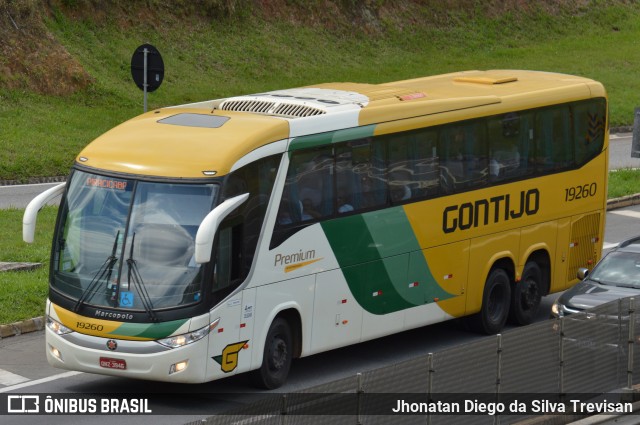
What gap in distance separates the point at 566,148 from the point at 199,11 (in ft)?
81.5

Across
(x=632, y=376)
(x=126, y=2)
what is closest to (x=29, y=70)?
(x=126, y=2)

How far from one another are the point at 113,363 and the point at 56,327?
0.97 metres

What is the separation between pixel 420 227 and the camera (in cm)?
1778

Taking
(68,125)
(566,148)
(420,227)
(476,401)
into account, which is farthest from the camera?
(68,125)

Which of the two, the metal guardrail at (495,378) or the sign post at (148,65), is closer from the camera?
the metal guardrail at (495,378)

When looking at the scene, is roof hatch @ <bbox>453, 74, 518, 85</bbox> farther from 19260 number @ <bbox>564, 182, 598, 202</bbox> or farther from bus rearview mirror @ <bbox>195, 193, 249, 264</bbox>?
bus rearview mirror @ <bbox>195, 193, 249, 264</bbox>

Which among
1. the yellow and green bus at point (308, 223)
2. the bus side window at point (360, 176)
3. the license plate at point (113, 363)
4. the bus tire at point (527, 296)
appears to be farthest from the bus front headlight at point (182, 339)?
the bus tire at point (527, 296)

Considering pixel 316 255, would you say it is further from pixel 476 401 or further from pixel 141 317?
pixel 476 401

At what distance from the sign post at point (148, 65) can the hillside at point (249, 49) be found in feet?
32.5

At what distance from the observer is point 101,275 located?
48.1 ft

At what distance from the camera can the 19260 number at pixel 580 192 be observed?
2050 cm

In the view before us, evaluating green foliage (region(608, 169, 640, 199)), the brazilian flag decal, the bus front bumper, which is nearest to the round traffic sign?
the brazilian flag decal

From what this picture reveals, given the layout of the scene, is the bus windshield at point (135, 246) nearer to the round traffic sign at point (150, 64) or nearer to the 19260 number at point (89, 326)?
the 19260 number at point (89, 326)

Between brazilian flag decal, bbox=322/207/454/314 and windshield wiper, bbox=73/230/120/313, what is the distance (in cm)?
284
